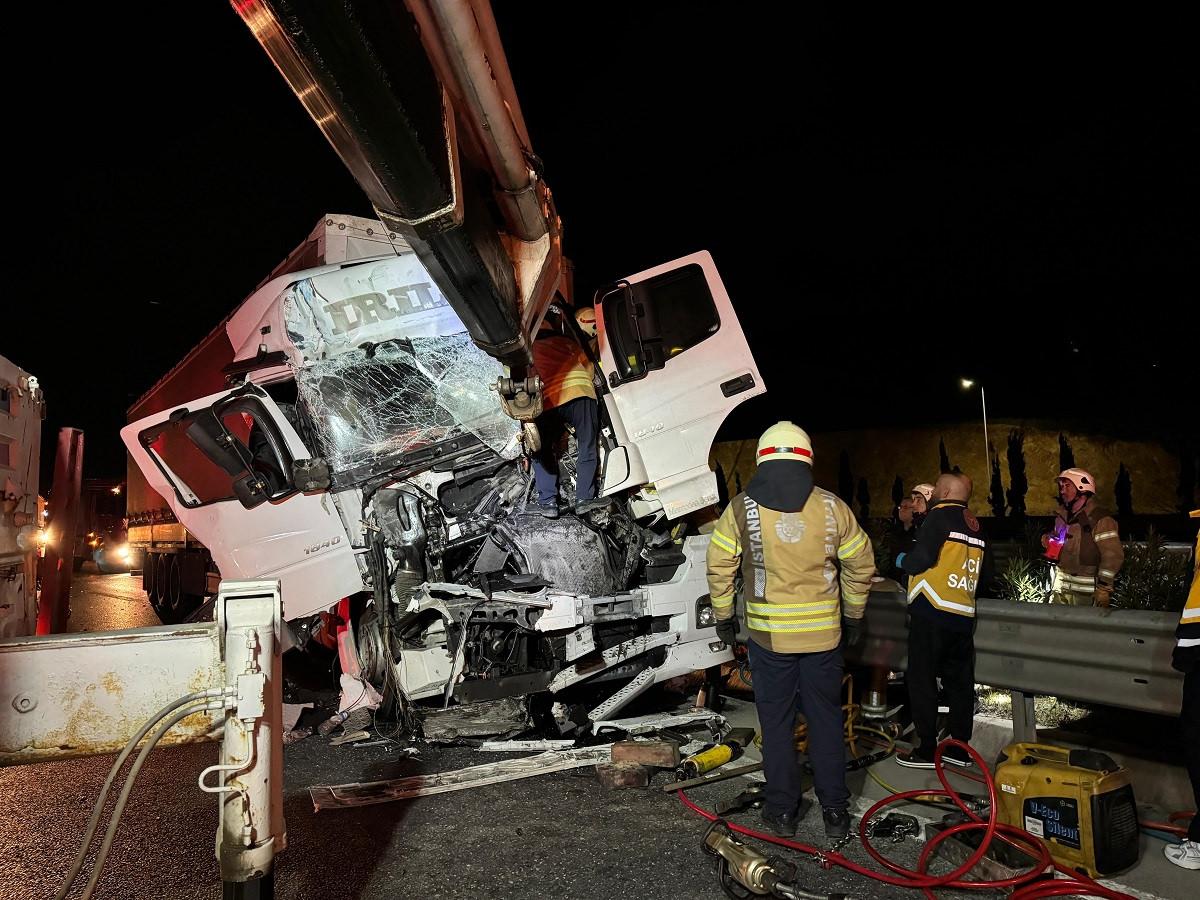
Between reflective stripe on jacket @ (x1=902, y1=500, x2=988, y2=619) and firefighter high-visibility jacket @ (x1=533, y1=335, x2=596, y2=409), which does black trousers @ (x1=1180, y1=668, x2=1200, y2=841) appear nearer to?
reflective stripe on jacket @ (x1=902, y1=500, x2=988, y2=619)

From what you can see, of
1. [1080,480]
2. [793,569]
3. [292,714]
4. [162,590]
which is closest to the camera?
[793,569]

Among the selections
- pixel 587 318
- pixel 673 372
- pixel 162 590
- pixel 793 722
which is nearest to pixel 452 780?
pixel 793 722

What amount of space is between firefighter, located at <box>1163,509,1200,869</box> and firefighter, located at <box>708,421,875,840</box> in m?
1.12

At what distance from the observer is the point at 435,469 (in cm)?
495

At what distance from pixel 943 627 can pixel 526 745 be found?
2.32 metres

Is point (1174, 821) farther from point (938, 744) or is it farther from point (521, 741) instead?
point (521, 741)

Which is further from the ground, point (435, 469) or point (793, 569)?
point (435, 469)

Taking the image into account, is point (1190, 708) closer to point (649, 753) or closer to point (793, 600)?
point (793, 600)

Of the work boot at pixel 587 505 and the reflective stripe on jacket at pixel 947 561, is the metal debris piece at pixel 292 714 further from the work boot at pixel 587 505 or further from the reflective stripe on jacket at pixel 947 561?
the reflective stripe on jacket at pixel 947 561

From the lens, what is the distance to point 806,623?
332 cm

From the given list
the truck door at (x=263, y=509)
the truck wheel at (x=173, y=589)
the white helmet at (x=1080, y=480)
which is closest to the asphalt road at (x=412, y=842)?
the truck door at (x=263, y=509)

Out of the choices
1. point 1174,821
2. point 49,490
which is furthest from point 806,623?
point 49,490

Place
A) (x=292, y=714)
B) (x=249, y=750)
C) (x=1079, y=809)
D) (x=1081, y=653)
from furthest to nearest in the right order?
(x=292, y=714), (x=1081, y=653), (x=1079, y=809), (x=249, y=750)

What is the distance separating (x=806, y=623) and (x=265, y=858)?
2290 millimetres
